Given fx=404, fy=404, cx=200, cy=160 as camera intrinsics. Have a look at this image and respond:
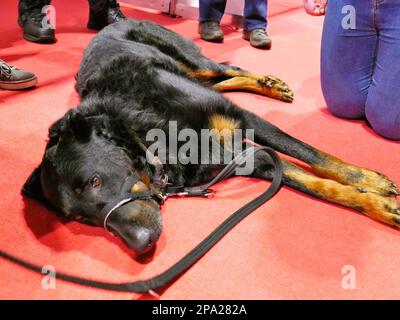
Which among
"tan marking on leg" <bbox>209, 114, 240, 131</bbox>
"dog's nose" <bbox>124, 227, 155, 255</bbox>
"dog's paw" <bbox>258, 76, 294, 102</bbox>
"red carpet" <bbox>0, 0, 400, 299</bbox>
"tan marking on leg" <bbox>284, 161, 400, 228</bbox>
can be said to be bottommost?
"red carpet" <bbox>0, 0, 400, 299</bbox>

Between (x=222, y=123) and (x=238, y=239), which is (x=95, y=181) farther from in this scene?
(x=222, y=123)

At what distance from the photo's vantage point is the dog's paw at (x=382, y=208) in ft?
5.40

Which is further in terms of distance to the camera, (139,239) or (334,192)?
(334,192)

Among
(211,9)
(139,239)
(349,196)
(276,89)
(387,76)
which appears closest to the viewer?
(139,239)

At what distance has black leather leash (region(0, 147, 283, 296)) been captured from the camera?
138cm

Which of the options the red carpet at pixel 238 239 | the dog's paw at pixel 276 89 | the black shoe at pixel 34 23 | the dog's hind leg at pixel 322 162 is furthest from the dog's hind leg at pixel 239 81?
the black shoe at pixel 34 23

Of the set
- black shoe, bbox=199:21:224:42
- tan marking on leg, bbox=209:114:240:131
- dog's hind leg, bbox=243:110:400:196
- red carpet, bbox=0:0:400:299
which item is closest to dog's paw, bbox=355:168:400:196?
dog's hind leg, bbox=243:110:400:196

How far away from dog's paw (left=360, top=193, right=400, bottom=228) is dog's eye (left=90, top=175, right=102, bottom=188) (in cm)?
110

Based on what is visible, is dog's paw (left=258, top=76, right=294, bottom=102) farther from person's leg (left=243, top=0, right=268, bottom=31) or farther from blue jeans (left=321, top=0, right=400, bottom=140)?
person's leg (left=243, top=0, right=268, bottom=31)

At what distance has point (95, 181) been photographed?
5.14 ft

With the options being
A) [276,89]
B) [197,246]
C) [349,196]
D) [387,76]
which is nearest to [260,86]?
[276,89]

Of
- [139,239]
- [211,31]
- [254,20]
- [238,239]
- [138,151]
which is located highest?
[254,20]

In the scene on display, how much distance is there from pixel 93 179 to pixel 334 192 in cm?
103

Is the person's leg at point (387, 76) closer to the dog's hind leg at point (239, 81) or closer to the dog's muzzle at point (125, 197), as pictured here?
the dog's hind leg at point (239, 81)
